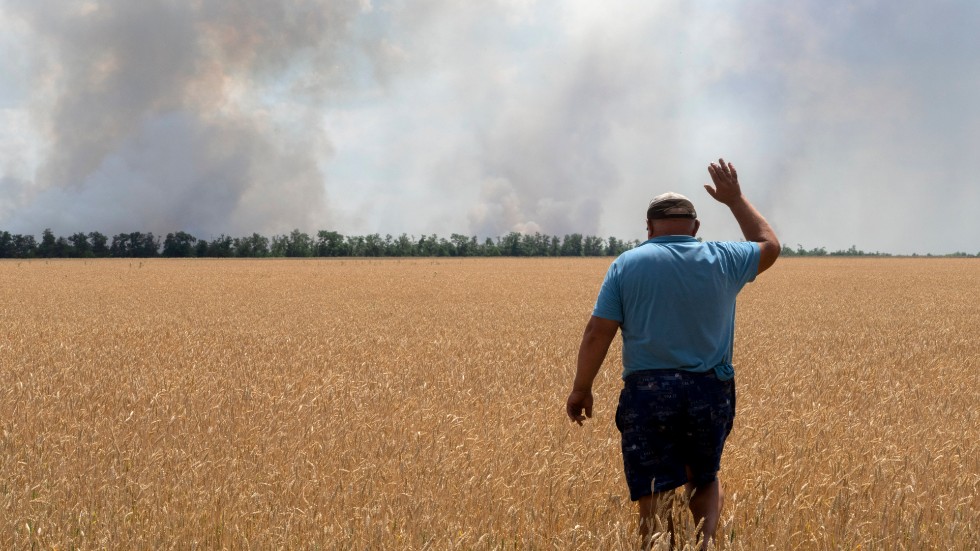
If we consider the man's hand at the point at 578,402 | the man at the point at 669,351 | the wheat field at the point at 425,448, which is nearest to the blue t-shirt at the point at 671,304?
the man at the point at 669,351

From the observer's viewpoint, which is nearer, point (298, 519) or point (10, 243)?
point (298, 519)

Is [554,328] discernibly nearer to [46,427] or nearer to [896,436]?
[896,436]

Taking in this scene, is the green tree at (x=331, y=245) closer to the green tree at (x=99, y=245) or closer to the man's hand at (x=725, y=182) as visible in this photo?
the green tree at (x=99, y=245)

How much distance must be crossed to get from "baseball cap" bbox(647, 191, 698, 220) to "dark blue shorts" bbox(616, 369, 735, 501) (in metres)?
0.80

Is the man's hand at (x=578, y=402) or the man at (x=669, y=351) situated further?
the man's hand at (x=578, y=402)

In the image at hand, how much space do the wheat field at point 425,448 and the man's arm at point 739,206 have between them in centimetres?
151

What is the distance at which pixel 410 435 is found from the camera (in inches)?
249

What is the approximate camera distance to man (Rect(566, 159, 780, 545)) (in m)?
3.62

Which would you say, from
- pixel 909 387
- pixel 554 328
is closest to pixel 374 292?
pixel 554 328

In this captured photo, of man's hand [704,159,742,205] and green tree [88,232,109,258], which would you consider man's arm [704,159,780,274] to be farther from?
green tree [88,232,109,258]

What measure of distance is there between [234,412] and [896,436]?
6.12m

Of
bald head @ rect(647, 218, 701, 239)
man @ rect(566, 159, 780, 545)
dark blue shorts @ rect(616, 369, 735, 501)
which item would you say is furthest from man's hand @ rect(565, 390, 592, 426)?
bald head @ rect(647, 218, 701, 239)

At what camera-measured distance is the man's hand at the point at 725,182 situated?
13.4 ft

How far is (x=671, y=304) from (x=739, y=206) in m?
0.87
